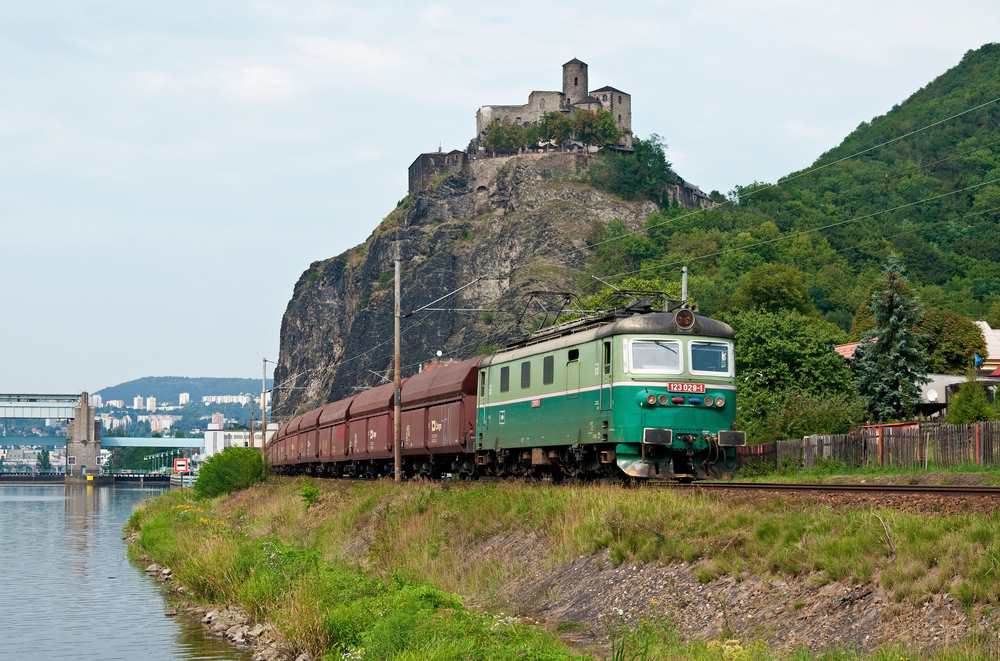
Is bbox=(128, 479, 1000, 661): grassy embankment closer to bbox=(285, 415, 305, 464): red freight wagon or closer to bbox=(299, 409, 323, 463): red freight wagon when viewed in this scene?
bbox=(299, 409, 323, 463): red freight wagon

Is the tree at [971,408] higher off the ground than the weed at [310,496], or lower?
higher

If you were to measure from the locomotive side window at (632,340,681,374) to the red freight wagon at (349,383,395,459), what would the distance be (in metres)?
21.1

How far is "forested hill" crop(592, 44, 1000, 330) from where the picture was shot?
14262 cm

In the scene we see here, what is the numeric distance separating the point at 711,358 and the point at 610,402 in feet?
9.33

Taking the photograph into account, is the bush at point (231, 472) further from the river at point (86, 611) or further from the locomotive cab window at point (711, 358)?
the locomotive cab window at point (711, 358)

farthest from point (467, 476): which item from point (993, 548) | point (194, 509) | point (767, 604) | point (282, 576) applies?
point (993, 548)

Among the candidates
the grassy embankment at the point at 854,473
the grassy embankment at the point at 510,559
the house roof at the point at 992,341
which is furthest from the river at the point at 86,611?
the house roof at the point at 992,341

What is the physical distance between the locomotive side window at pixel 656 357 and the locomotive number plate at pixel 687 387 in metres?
0.33

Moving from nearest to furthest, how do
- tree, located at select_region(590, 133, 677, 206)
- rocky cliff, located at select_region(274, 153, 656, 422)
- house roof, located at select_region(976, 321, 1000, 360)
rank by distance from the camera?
1. house roof, located at select_region(976, 321, 1000, 360)
2. rocky cliff, located at select_region(274, 153, 656, 422)
3. tree, located at select_region(590, 133, 677, 206)

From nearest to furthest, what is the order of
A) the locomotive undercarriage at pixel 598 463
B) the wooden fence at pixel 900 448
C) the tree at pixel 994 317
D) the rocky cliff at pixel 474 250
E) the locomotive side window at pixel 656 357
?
the locomotive undercarriage at pixel 598 463
the locomotive side window at pixel 656 357
the wooden fence at pixel 900 448
the tree at pixel 994 317
the rocky cliff at pixel 474 250

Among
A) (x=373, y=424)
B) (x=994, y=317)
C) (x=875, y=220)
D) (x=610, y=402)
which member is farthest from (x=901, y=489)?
Answer: (x=875, y=220)

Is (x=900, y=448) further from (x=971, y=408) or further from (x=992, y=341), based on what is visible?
(x=992, y=341)

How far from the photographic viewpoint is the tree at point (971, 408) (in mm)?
40781

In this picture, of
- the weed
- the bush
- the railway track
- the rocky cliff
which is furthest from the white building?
the railway track
